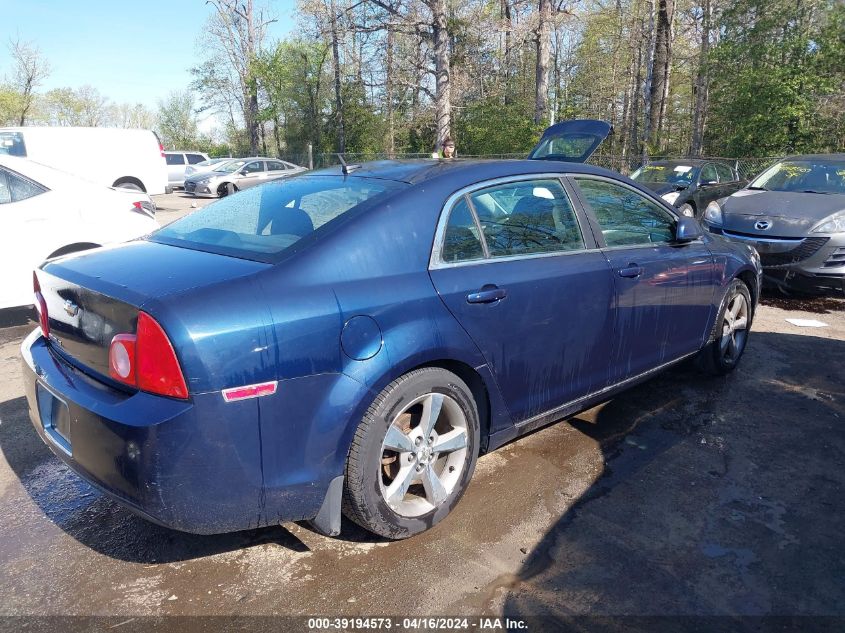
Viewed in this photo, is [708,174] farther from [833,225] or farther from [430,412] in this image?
[430,412]

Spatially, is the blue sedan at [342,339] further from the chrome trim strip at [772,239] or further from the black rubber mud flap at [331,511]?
the chrome trim strip at [772,239]

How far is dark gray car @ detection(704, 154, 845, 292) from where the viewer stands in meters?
6.85

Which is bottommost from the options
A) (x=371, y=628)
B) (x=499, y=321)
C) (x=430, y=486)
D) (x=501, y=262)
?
(x=371, y=628)

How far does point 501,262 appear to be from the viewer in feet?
9.93

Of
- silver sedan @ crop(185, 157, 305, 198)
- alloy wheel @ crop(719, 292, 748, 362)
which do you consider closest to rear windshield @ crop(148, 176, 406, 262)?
alloy wheel @ crop(719, 292, 748, 362)

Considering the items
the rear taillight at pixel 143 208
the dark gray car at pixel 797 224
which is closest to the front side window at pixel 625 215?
the dark gray car at pixel 797 224

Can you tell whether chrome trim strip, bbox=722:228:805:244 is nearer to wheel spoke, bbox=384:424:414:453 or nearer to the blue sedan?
the blue sedan

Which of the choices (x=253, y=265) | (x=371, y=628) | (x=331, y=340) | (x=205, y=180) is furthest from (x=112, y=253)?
(x=205, y=180)

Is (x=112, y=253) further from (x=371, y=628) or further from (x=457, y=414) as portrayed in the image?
(x=371, y=628)

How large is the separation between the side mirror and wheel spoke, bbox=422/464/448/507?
226 cm

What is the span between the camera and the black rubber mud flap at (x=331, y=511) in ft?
8.05

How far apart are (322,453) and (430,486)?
2.05ft

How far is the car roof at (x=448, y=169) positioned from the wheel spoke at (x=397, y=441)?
3.76 feet

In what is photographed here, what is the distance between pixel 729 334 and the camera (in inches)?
185
